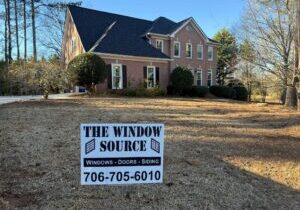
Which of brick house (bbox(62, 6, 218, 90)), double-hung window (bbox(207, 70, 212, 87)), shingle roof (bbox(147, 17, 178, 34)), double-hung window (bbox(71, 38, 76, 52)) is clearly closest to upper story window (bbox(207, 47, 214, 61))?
brick house (bbox(62, 6, 218, 90))

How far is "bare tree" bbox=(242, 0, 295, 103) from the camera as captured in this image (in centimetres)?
1497

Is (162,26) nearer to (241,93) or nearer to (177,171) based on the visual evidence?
(241,93)

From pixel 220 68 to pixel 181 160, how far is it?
1453 inches

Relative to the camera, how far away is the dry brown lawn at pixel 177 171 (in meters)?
4.95

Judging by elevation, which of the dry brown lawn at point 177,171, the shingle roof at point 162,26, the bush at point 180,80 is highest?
the shingle roof at point 162,26

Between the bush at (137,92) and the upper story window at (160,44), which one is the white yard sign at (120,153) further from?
the upper story window at (160,44)

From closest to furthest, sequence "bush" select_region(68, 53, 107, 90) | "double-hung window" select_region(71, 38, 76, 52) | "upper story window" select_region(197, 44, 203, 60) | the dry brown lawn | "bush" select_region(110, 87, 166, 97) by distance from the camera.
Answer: the dry brown lawn
"bush" select_region(68, 53, 107, 90)
"bush" select_region(110, 87, 166, 97)
"double-hung window" select_region(71, 38, 76, 52)
"upper story window" select_region(197, 44, 203, 60)

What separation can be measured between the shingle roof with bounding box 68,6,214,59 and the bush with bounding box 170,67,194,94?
71.3 inches

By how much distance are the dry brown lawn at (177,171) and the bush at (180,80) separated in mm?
17421

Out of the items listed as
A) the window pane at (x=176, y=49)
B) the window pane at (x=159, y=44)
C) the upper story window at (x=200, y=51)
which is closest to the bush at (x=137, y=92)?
the window pane at (x=159, y=44)

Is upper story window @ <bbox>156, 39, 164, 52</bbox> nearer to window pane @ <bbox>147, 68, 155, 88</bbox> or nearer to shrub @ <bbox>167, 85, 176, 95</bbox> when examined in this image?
window pane @ <bbox>147, 68, 155, 88</bbox>

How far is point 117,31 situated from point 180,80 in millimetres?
5837

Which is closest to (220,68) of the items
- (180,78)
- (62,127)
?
(180,78)

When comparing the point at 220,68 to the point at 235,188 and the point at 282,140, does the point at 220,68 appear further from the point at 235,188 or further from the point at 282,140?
the point at 235,188
